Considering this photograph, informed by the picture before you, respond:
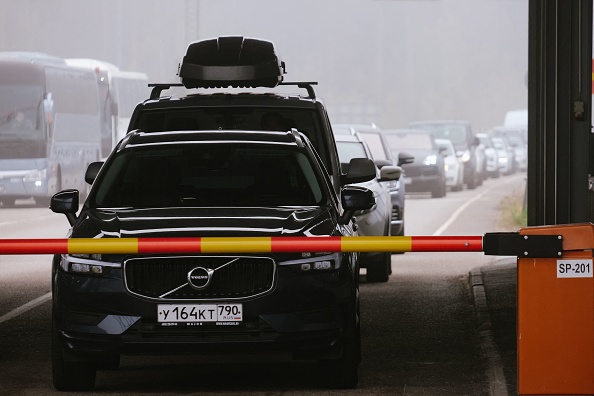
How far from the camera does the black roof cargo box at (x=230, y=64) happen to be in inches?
659

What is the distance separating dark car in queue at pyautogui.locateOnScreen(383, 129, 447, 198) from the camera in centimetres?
3522

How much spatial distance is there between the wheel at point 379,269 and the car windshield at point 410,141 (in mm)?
16502

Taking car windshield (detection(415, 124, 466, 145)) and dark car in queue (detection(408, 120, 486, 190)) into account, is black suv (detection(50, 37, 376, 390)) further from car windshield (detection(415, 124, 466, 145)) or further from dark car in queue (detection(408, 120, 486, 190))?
car windshield (detection(415, 124, 466, 145))

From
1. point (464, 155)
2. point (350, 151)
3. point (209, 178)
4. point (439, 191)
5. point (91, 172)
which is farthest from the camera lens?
point (464, 155)

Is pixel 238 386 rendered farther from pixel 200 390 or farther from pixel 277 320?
pixel 277 320

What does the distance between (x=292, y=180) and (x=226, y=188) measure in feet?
1.47

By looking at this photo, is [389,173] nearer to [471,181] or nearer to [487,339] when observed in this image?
[487,339]

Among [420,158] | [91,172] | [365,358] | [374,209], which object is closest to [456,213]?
[420,158]

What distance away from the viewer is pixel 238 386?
10016mm

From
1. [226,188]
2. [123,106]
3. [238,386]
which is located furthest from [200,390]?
[123,106]

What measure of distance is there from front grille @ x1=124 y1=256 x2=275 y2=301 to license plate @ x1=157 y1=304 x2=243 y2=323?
0.06 m

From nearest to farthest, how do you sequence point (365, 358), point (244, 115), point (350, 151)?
point (365, 358)
point (244, 115)
point (350, 151)

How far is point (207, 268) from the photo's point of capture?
934cm

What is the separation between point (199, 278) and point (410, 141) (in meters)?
26.6
